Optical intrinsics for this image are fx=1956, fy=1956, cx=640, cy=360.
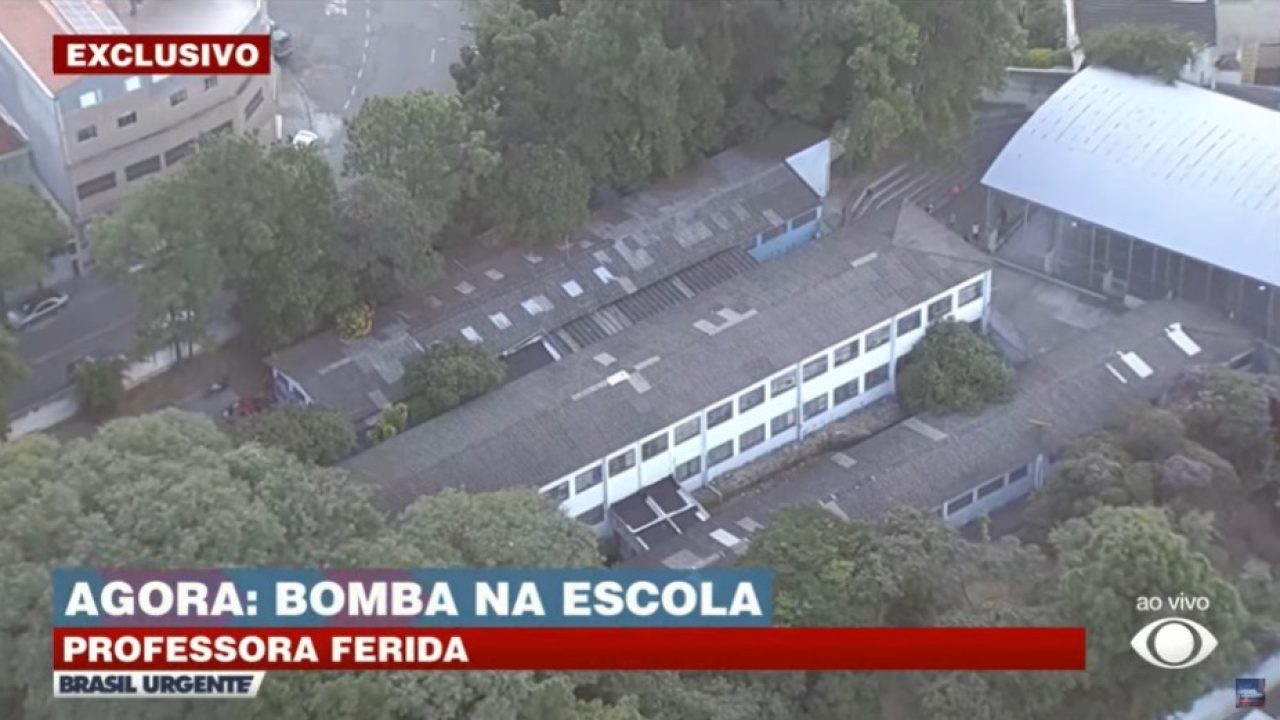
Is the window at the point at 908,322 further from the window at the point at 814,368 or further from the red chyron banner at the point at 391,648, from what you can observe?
the red chyron banner at the point at 391,648

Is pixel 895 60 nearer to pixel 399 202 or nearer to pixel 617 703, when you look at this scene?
pixel 399 202

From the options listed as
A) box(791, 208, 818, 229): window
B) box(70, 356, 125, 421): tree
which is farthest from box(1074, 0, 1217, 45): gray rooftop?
box(70, 356, 125, 421): tree

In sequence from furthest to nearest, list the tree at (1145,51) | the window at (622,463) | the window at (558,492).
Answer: the tree at (1145,51)
the window at (622,463)
the window at (558,492)

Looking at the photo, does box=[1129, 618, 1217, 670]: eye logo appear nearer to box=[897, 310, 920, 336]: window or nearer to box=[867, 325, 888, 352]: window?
box=[867, 325, 888, 352]: window

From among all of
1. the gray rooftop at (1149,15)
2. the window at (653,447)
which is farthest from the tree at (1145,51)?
the window at (653,447)

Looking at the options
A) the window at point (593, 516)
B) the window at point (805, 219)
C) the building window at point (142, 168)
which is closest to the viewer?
the window at point (593, 516)

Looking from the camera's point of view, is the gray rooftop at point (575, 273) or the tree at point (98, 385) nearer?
the tree at point (98, 385)
